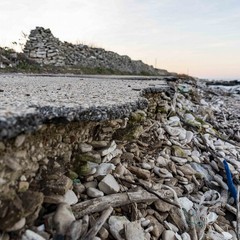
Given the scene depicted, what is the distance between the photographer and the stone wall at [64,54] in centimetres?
1407

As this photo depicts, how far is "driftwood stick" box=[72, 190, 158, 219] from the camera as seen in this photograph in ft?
6.26

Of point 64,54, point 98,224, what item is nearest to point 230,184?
point 98,224

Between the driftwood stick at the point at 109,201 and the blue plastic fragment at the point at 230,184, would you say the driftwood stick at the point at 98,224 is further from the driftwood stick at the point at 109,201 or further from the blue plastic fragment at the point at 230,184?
the blue plastic fragment at the point at 230,184

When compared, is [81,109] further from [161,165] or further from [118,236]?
[161,165]

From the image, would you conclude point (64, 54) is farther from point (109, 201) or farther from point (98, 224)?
point (98, 224)

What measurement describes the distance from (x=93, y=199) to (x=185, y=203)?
0.91 metres

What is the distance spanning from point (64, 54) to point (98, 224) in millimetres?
14099

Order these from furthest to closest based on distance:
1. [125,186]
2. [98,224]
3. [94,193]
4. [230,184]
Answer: [230,184]
[125,186]
[94,193]
[98,224]

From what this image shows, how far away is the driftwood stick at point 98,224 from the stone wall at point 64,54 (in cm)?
1270

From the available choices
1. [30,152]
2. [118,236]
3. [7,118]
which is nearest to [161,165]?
[118,236]

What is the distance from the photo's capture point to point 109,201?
208 cm

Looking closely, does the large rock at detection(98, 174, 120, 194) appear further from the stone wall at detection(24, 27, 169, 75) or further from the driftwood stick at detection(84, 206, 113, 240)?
the stone wall at detection(24, 27, 169, 75)

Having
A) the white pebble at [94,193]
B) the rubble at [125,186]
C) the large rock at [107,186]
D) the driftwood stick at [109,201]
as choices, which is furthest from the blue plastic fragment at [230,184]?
the white pebble at [94,193]

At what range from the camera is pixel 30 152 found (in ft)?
5.41
